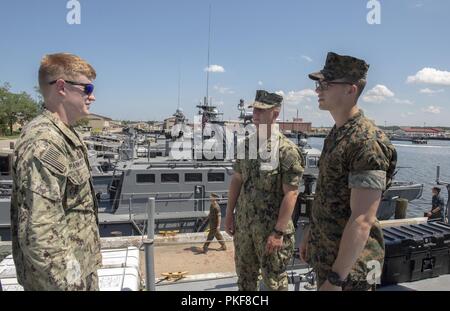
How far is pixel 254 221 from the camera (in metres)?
2.83

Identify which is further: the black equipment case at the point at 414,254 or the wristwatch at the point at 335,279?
the black equipment case at the point at 414,254

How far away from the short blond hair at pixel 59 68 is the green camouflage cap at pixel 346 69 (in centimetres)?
138

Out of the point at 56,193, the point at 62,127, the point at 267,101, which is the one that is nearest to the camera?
the point at 56,193

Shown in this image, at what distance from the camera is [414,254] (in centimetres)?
392

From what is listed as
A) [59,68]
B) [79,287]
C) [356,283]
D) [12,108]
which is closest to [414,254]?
[356,283]

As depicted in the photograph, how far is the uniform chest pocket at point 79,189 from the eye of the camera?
174 cm

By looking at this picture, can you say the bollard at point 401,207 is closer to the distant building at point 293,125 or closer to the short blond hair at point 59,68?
the distant building at point 293,125

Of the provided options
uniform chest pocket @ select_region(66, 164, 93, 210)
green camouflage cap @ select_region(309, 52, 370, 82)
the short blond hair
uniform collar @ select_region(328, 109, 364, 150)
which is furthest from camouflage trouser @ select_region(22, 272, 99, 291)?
green camouflage cap @ select_region(309, 52, 370, 82)

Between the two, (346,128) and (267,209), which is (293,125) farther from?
(346,128)

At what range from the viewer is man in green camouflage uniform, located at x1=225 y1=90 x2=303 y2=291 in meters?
2.71

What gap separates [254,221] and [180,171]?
9.40m

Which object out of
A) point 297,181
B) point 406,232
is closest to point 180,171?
point 406,232

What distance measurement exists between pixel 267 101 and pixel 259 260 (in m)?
1.34

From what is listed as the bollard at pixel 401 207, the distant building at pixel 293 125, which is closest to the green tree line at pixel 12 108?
the distant building at pixel 293 125
